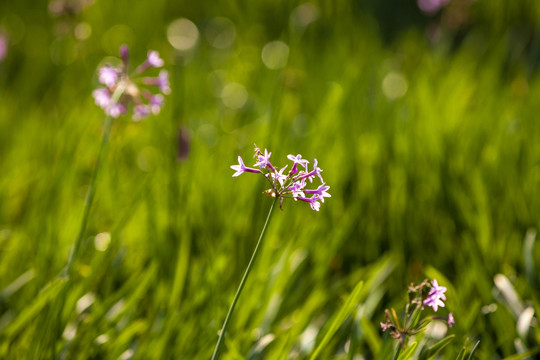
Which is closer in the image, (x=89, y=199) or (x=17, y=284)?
(x=89, y=199)

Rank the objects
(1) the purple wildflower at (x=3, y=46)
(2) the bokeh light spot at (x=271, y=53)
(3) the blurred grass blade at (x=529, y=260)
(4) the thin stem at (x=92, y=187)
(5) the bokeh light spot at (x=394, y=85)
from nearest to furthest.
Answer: (4) the thin stem at (x=92, y=187) < (3) the blurred grass blade at (x=529, y=260) < (1) the purple wildflower at (x=3, y=46) < (5) the bokeh light spot at (x=394, y=85) < (2) the bokeh light spot at (x=271, y=53)

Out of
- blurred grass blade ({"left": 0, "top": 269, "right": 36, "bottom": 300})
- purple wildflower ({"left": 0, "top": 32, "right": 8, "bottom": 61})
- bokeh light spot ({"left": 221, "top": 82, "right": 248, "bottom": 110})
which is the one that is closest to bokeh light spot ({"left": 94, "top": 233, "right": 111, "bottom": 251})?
blurred grass blade ({"left": 0, "top": 269, "right": 36, "bottom": 300})

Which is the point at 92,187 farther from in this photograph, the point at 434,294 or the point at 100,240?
the point at 434,294

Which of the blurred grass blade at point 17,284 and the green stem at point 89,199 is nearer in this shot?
the green stem at point 89,199

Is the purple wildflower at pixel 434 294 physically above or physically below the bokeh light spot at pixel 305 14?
below

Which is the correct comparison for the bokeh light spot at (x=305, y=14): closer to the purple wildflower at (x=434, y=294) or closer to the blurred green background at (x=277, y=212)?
the blurred green background at (x=277, y=212)

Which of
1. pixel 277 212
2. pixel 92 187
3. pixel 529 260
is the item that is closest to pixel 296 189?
pixel 92 187

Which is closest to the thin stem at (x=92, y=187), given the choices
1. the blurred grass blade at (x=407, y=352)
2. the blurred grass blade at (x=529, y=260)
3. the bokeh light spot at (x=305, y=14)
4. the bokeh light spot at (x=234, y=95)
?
the blurred grass blade at (x=407, y=352)

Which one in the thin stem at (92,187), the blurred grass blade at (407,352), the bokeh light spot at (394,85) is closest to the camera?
the blurred grass blade at (407,352)

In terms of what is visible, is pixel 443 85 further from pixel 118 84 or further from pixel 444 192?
pixel 118 84

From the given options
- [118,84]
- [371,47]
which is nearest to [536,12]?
[371,47]
